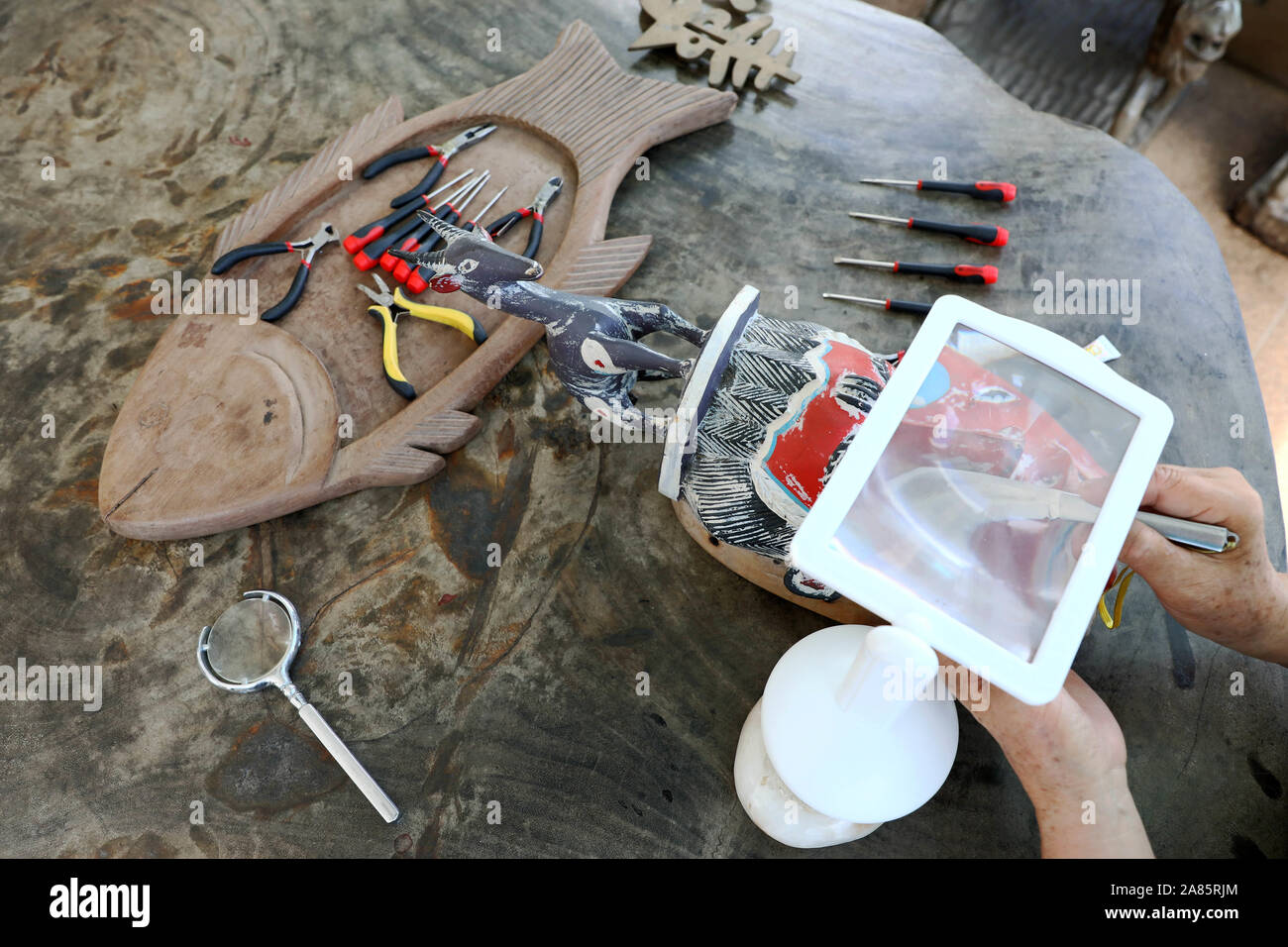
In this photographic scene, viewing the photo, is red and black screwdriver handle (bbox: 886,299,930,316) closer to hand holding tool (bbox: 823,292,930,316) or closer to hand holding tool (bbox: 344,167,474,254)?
hand holding tool (bbox: 823,292,930,316)

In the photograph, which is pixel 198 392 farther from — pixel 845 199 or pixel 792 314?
pixel 845 199

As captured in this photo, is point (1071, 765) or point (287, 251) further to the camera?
point (287, 251)

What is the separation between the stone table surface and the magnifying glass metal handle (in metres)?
0.04

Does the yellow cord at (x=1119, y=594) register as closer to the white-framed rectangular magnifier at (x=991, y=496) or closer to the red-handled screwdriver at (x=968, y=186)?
the white-framed rectangular magnifier at (x=991, y=496)

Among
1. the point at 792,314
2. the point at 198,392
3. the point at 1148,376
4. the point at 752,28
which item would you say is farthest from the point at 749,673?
the point at 752,28

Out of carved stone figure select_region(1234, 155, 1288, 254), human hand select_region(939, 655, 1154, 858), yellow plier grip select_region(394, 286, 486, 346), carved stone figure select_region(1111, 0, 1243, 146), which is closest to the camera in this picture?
human hand select_region(939, 655, 1154, 858)

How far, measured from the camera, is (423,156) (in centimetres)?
172

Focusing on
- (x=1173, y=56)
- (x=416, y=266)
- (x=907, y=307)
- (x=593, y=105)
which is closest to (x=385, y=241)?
(x=416, y=266)

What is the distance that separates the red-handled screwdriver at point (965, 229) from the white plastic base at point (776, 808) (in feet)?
3.57

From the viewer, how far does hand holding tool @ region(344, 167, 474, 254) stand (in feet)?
5.30

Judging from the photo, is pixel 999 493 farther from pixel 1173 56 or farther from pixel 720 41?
pixel 1173 56

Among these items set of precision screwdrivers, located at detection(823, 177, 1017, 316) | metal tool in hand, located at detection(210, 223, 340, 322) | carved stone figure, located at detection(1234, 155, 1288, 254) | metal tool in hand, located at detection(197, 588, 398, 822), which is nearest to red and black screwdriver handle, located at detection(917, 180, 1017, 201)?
set of precision screwdrivers, located at detection(823, 177, 1017, 316)

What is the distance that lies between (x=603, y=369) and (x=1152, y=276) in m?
1.27

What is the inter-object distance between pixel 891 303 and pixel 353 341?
3.49ft
